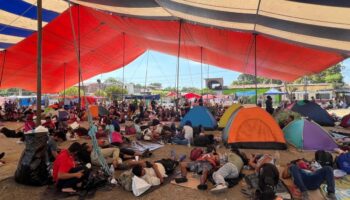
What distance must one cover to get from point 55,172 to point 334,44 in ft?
23.3

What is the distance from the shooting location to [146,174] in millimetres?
4629

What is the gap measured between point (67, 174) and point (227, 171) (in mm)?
2767

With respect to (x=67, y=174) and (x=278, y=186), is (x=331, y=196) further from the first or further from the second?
(x=67, y=174)

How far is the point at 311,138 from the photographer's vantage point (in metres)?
7.19

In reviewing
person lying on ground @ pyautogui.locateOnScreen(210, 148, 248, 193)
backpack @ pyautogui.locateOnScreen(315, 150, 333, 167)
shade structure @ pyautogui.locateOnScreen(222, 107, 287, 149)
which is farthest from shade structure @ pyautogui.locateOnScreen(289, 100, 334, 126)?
person lying on ground @ pyautogui.locateOnScreen(210, 148, 248, 193)

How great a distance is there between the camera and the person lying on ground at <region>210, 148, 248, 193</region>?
4.27 meters

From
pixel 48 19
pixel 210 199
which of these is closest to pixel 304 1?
pixel 210 199

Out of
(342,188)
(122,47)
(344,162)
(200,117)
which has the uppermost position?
(122,47)

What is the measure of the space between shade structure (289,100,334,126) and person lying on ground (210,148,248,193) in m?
8.45

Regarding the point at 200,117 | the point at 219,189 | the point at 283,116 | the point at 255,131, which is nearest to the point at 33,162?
the point at 219,189

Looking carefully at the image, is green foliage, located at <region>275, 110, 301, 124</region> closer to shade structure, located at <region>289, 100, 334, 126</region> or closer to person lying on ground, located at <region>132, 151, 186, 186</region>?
shade structure, located at <region>289, 100, 334, 126</region>

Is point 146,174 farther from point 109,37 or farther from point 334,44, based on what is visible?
point 109,37

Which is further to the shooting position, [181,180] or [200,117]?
[200,117]

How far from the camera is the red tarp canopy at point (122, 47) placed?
9398 mm
